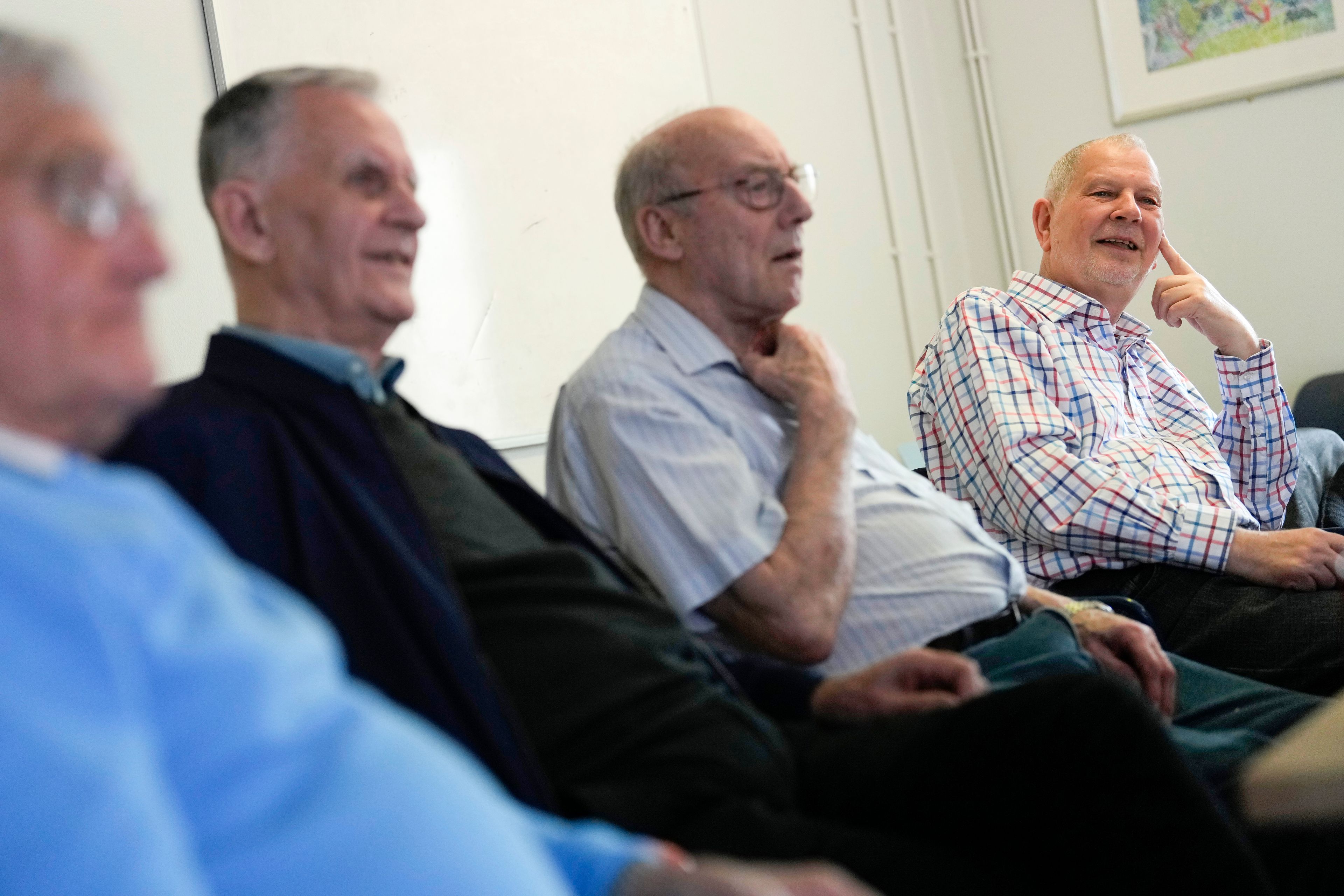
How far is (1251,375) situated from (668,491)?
1732 mm

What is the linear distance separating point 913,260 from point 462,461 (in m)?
3.65

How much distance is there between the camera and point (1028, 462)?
2.34 m

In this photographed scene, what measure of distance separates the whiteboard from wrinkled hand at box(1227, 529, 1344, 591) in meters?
1.85

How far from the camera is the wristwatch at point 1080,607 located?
1964 mm

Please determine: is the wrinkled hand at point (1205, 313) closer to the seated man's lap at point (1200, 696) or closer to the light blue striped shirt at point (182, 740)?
the seated man's lap at point (1200, 696)

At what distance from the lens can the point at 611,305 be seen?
12.2ft

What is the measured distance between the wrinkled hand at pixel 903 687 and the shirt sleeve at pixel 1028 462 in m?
0.88

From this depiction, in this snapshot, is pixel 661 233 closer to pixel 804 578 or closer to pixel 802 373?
pixel 802 373

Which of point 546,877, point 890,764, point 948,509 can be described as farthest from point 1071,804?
point 948,509

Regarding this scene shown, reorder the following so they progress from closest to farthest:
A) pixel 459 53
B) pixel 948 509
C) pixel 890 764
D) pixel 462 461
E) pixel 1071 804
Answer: pixel 1071 804 < pixel 890 764 < pixel 462 461 < pixel 948 509 < pixel 459 53

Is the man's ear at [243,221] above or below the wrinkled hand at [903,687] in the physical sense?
above

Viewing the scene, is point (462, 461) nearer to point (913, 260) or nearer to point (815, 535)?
point (815, 535)

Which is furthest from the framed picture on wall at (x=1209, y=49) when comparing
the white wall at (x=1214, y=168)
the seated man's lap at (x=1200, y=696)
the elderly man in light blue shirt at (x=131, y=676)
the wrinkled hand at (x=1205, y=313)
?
the elderly man in light blue shirt at (x=131, y=676)

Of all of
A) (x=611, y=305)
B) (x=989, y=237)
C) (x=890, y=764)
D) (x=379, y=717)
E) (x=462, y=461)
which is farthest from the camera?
(x=989, y=237)
